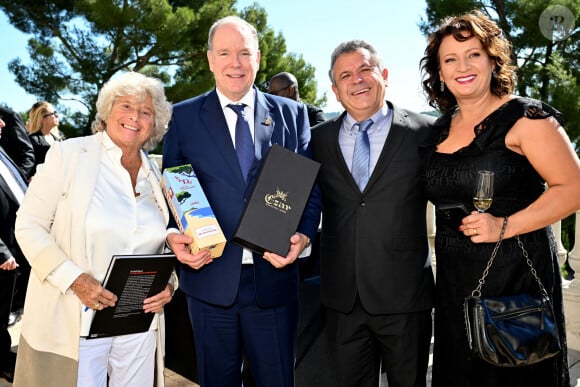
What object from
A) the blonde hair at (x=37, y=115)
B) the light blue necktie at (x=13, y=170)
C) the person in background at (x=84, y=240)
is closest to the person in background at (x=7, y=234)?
the light blue necktie at (x=13, y=170)

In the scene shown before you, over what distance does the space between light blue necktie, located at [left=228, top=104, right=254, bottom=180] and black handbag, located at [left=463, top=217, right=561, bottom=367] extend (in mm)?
1012

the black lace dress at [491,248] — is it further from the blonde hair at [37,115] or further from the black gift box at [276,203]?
the blonde hair at [37,115]

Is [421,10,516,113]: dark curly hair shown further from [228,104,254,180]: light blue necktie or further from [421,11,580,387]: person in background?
[228,104,254,180]: light blue necktie

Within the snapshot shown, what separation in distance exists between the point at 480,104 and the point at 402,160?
1.28 ft

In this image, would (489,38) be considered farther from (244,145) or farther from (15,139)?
(15,139)

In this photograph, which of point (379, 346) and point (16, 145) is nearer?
point (379, 346)

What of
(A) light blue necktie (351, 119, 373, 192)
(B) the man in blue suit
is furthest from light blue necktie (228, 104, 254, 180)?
(A) light blue necktie (351, 119, 373, 192)

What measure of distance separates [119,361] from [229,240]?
2.42ft

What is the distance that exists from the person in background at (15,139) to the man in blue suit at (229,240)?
11.0 feet

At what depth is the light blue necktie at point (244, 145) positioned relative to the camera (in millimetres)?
2184

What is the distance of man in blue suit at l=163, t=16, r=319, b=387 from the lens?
2152mm

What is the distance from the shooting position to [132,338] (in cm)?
226

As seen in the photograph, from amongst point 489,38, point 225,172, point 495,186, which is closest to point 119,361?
point 225,172

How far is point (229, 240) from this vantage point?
2.14 m
